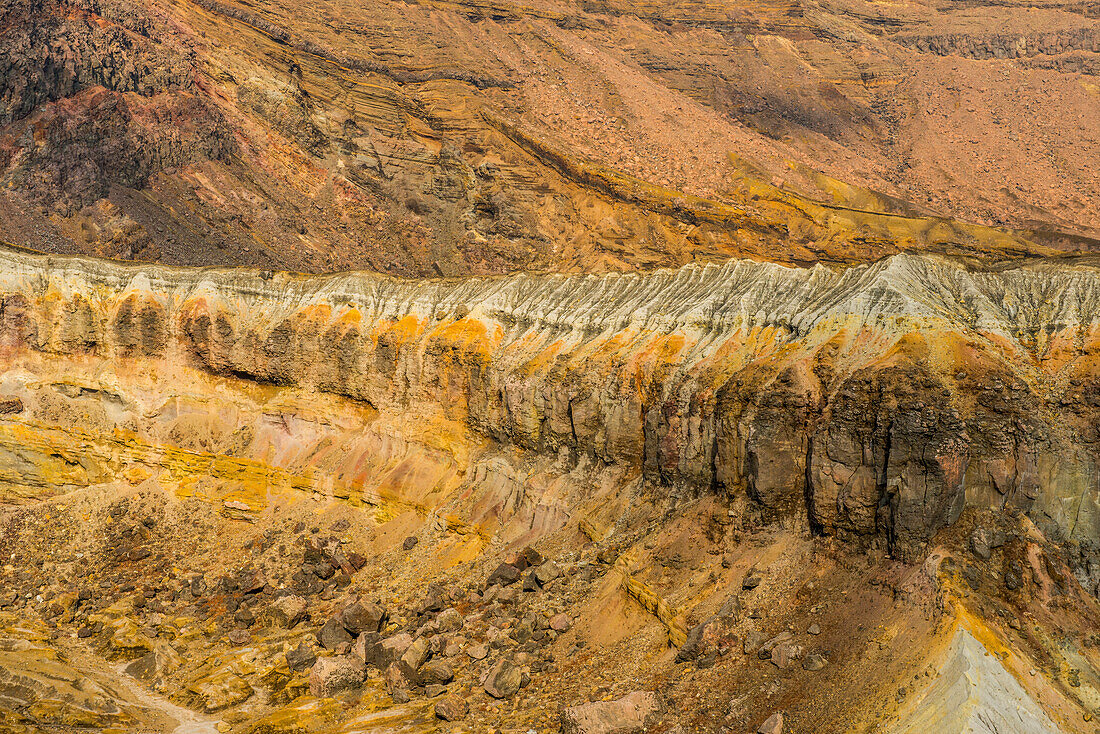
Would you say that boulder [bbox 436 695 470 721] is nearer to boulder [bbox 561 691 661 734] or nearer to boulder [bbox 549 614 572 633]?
boulder [bbox 561 691 661 734]

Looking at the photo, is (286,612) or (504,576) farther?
(286,612)

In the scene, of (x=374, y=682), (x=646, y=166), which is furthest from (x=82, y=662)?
(x=646, y=166)

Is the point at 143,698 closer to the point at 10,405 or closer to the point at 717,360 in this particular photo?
the point at 10,405

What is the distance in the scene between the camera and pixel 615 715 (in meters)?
17.7

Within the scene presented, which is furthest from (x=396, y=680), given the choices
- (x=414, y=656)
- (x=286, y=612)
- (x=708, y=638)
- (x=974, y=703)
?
(x=974, y=703)

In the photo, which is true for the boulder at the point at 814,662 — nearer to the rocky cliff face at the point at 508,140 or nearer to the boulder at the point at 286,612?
the boulder at the point at 286,612

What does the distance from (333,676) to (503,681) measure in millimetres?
4676

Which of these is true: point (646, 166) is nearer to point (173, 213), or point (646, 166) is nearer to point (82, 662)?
point (173, 213)

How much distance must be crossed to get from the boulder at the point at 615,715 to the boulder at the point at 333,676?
21.6 ft

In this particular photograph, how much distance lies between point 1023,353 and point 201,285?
28.9 meters

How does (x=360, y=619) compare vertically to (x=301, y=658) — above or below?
above

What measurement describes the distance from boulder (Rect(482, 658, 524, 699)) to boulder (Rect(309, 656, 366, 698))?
357 cm

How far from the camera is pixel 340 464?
31.8 meters

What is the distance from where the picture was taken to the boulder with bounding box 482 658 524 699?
20.1 m
